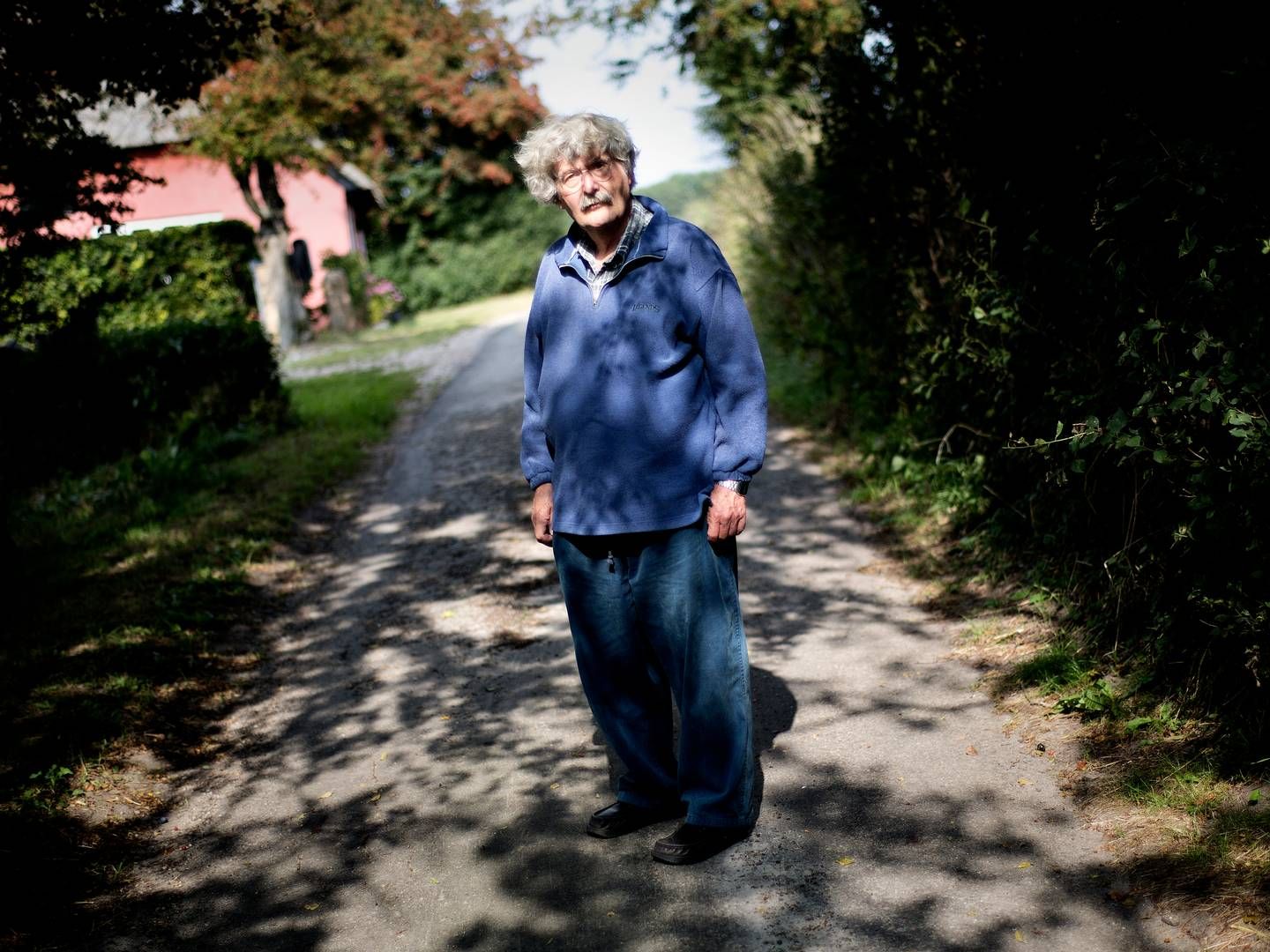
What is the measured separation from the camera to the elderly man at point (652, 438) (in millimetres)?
3152

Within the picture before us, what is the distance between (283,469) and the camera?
Result: 31.3 ft

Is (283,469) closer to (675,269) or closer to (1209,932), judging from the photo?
(675,269)

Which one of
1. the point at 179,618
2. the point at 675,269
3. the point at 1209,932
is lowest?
the point at 1209,932

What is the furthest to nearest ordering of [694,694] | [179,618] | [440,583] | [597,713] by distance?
[440,583], [179,618], [597,713], [694,694]

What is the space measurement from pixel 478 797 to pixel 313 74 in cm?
1855

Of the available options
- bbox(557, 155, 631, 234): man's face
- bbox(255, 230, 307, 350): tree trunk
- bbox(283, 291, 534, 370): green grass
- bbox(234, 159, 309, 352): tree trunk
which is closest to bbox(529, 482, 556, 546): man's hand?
bbox(557, 155, 631, 234): man's face

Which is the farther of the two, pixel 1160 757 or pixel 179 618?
pixel 179 618

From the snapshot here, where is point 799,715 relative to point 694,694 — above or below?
below

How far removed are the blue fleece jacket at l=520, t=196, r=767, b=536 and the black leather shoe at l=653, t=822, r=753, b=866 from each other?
100cm

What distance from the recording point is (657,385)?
3158mm

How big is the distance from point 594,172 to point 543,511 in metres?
1.07

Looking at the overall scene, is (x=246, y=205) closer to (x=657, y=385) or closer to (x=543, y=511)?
(x=543, y=511)

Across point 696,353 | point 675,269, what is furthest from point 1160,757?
point 675,269

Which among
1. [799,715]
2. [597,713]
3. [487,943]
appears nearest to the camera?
[487,943]
